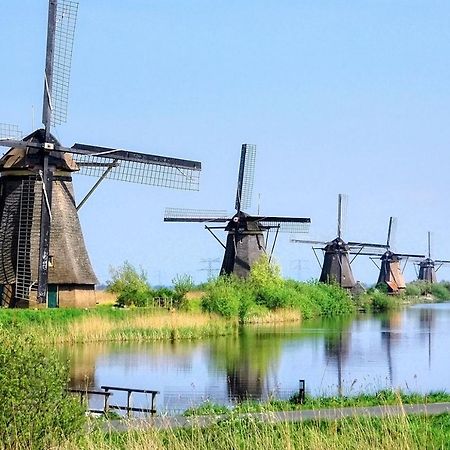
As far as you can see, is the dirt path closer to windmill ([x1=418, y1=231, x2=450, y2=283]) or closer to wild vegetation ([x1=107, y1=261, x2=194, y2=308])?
wild vegetation ([x1=107, y1=261, x2=194, y2=308])

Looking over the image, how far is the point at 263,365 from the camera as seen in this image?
22703 mm

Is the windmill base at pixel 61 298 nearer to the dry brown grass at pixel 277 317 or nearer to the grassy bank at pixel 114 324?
the grassy bank at pixel 114 324

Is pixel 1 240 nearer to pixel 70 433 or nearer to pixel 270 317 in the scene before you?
pixel 270 317

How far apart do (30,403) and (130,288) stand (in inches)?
1084

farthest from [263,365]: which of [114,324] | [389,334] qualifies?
[389,334]

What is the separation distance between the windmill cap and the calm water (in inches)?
225

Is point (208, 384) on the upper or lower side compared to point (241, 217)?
lower

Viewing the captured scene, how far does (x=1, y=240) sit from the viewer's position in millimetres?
28734

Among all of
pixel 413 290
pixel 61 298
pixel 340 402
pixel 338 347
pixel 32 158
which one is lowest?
pixel 340 402

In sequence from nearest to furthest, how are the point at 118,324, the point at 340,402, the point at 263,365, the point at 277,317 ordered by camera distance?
the point at 340,402
the point at 263,365
the point at 118,324
the point at 277,317

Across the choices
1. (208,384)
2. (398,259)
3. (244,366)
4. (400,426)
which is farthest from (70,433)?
(398,259)

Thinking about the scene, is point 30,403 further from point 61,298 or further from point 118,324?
point 61,298

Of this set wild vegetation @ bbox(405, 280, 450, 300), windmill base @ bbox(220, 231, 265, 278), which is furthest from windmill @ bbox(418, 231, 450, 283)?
windmill base @ bbox(220, 231, 265, 278)

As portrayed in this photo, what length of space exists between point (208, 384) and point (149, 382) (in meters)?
1.33
